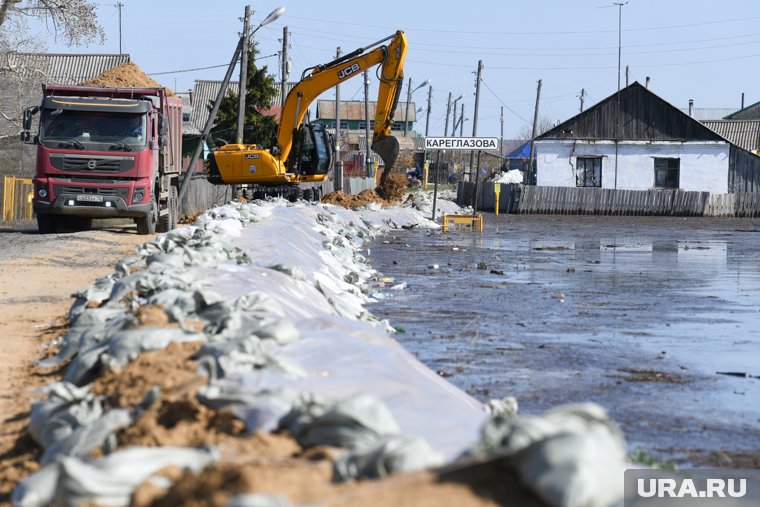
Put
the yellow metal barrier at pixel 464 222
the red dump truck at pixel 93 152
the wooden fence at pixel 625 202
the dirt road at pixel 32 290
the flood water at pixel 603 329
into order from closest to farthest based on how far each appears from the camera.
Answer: the dirt road at pixel 32 290 < the flood water at pixel 603 329 < the red dump truck at pixel 93 152 < the yellow metal barrier at pixel 464 222 < the wooden fence at pixel 625 202

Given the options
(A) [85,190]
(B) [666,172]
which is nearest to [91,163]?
(A) [85,190]

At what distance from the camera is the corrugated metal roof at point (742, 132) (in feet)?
225

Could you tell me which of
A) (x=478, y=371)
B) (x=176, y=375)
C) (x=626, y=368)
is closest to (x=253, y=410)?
(x=176, y=375)

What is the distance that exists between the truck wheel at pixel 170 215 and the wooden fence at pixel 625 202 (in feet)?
80.9

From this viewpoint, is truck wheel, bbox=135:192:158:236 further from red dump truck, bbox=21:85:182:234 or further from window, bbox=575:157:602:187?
window, bbox=575:157:602:187

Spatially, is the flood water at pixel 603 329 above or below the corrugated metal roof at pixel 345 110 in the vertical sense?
below

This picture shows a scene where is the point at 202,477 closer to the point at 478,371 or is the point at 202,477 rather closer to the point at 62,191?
the point at 478,371

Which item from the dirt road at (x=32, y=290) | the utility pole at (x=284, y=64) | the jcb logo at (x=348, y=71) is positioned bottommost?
the dirt road at (x=32, y=290)

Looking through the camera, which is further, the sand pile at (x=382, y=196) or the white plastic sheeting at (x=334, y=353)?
the sand pile at (x=382, y=196)

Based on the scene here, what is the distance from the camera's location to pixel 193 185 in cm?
3231

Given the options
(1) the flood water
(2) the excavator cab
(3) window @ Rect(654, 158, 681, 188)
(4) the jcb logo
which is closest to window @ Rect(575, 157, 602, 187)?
(3) window @ Rect(654, 158, 681, 188)

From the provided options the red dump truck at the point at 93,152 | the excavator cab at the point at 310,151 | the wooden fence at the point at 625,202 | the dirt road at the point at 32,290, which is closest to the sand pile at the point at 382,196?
the excavator cab at the point at 310,151

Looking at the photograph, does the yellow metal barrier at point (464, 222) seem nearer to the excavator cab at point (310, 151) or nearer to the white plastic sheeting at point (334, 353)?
the excavator cab at point (310, 151)

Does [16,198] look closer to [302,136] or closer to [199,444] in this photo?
[302,136]
